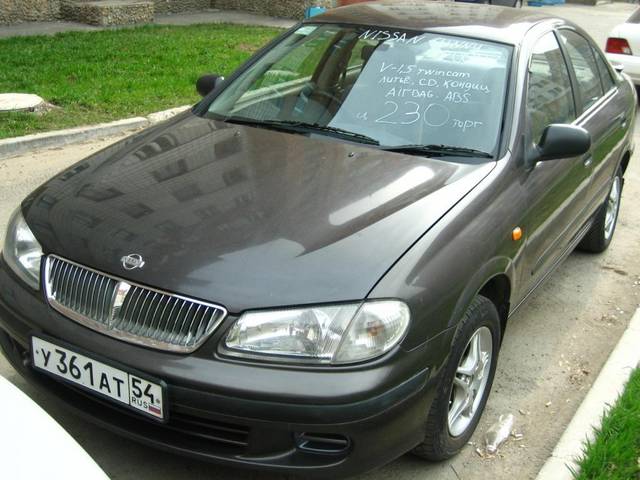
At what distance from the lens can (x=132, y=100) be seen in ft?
26.8

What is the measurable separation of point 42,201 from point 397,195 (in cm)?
143

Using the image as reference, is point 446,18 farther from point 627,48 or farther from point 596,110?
point 627,48

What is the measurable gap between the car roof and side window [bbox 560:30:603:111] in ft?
0.51

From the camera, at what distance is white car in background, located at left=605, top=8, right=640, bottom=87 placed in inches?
405

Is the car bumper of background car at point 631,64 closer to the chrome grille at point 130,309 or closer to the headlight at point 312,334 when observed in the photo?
the headlight at point 312,334

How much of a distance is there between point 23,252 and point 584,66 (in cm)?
337

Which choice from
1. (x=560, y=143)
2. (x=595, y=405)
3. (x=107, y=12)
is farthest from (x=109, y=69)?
(x=595, y=405)

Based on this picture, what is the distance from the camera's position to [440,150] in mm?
3590

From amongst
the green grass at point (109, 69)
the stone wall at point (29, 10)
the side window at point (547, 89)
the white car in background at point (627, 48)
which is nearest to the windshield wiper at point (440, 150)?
the side window at point (547, 89)

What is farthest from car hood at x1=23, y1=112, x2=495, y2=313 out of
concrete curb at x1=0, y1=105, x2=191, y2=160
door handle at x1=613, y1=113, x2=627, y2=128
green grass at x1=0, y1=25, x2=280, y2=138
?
green grass at x1=0, y1=25, x2=280, y2=138

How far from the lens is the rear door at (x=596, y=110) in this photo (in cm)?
454

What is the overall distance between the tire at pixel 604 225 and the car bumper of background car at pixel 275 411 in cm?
292

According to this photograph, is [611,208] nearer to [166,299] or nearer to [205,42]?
[166,299]

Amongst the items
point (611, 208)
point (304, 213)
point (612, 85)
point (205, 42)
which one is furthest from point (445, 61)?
point (205, 42)
